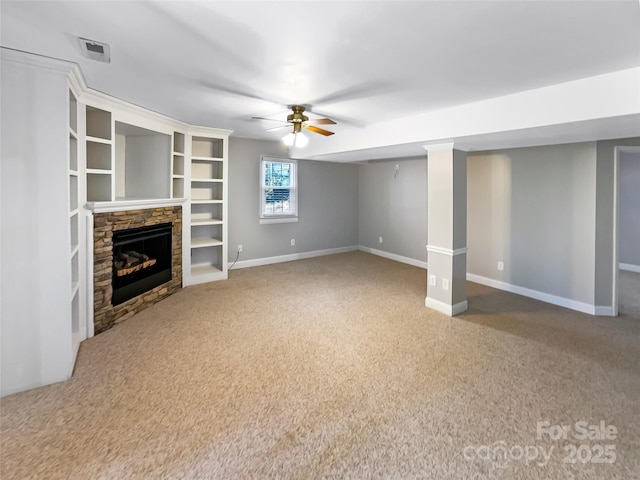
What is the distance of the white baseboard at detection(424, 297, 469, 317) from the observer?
4062mm

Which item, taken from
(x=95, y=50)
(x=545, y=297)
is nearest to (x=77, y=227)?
(x=95, y=50)

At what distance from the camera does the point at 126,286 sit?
154 inches

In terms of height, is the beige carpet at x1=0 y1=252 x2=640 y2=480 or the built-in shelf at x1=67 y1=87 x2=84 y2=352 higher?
the built-in shelf at x1=67 y1=87 x2=84 y2=352

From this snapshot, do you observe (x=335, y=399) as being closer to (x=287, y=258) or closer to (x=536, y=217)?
(x=536, y=217)

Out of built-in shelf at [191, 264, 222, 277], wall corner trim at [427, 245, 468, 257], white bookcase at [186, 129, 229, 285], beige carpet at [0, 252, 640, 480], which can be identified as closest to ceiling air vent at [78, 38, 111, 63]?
beige carpet at [0, 252, 640, 480]

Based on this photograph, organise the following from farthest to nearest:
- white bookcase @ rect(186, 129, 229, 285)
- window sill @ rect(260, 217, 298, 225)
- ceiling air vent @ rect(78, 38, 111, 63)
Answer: window sill @ rect(260, 217, 298, 225) < white bookcase @ rect(186, 129, 229, 285) < ceiling air vent @ rect(78, 38, 111, 63)

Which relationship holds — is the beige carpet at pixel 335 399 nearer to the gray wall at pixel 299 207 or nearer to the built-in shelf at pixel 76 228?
the built-in shelf at pixel 76 228

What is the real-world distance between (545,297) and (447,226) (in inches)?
74.6

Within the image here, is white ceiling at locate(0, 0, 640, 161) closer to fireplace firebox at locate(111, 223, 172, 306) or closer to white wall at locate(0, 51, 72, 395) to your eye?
white wall at locate(0, 51, 72, 395)

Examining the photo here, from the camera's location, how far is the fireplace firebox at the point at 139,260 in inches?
150

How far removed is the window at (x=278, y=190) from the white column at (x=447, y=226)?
333 cm

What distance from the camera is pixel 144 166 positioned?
15.3 feet

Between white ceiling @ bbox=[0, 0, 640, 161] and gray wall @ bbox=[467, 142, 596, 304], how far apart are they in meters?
1.27

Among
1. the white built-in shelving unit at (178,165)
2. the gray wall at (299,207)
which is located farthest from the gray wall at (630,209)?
the white built-in shelving unit at (178,165)
